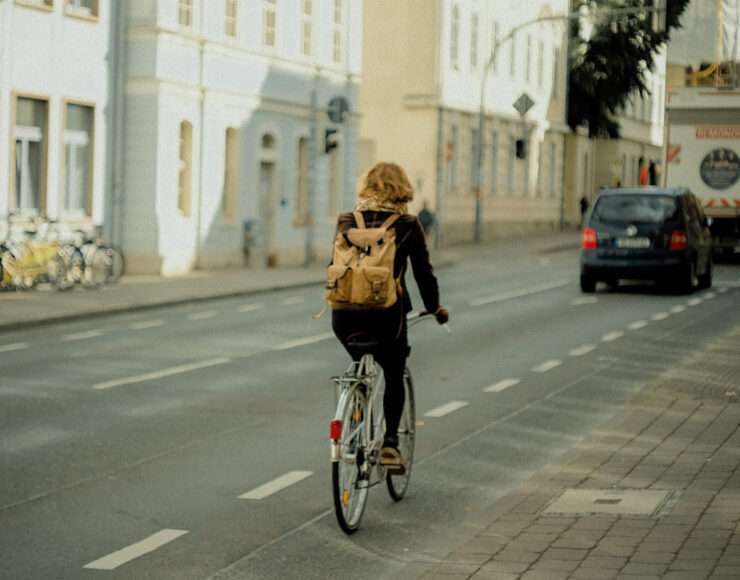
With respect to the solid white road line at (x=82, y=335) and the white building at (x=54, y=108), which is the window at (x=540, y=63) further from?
the solid white road line at (x=82, y=335)

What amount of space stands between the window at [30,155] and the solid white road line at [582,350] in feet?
44.0

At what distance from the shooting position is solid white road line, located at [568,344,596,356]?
16.5 m

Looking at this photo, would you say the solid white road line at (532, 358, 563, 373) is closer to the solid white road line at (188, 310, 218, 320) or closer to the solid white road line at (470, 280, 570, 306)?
the solid white road line at (188, 310, 218, 320)

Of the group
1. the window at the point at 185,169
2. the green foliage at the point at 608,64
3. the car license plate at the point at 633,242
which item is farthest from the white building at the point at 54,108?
the green foliage at the point at 608,64

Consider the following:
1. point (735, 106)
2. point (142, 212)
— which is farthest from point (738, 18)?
point (142, 212)

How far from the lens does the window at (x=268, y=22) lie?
35719mm

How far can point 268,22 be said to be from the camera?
118 feet

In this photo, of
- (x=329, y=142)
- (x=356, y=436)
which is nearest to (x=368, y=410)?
(x=356, y=436)

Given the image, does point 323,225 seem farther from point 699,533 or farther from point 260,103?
point 699,533

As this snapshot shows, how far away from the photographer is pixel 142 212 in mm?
30891

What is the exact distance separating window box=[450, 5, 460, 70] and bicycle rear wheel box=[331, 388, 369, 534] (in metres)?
43.5

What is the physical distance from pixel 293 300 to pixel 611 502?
1782 centimetres

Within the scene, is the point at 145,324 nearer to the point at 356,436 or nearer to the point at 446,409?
the point at 446,409

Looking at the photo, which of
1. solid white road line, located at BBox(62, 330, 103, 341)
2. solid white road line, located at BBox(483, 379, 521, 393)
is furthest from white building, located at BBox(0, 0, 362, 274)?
solid white road line, located at BBox(483, 379, 521, 393)
